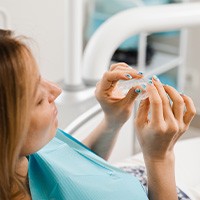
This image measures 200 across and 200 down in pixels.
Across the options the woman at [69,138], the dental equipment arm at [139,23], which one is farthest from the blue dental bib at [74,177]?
the dental equipment arm at [139,23]

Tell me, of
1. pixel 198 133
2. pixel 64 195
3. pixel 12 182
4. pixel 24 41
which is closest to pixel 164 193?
pixel 64 195

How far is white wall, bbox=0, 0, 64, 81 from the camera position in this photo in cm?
212

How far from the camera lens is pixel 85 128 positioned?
4.62ft

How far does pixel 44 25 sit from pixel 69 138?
1.32 meters

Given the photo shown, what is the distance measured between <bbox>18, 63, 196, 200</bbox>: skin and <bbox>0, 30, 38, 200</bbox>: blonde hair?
4 centimetres

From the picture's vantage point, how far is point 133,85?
95cm

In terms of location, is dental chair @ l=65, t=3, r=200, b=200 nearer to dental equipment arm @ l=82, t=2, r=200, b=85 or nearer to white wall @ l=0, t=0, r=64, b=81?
dental equipment arm @ l=82, t=2, r=200, b=85

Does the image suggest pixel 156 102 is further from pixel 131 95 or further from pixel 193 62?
pixel 193 62

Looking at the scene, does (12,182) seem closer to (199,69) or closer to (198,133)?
(198,133)

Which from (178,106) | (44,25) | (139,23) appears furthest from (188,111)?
(44,25)

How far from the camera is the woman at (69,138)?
2.27ft

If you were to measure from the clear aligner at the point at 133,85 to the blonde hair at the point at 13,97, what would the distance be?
27 cm

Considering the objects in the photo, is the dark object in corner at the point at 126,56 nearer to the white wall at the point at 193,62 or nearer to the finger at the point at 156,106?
the white wall at the point at 193,62

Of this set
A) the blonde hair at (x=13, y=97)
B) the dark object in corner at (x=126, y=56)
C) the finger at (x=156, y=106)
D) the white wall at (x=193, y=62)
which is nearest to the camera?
the blonde hair at (x=13, y=97)
